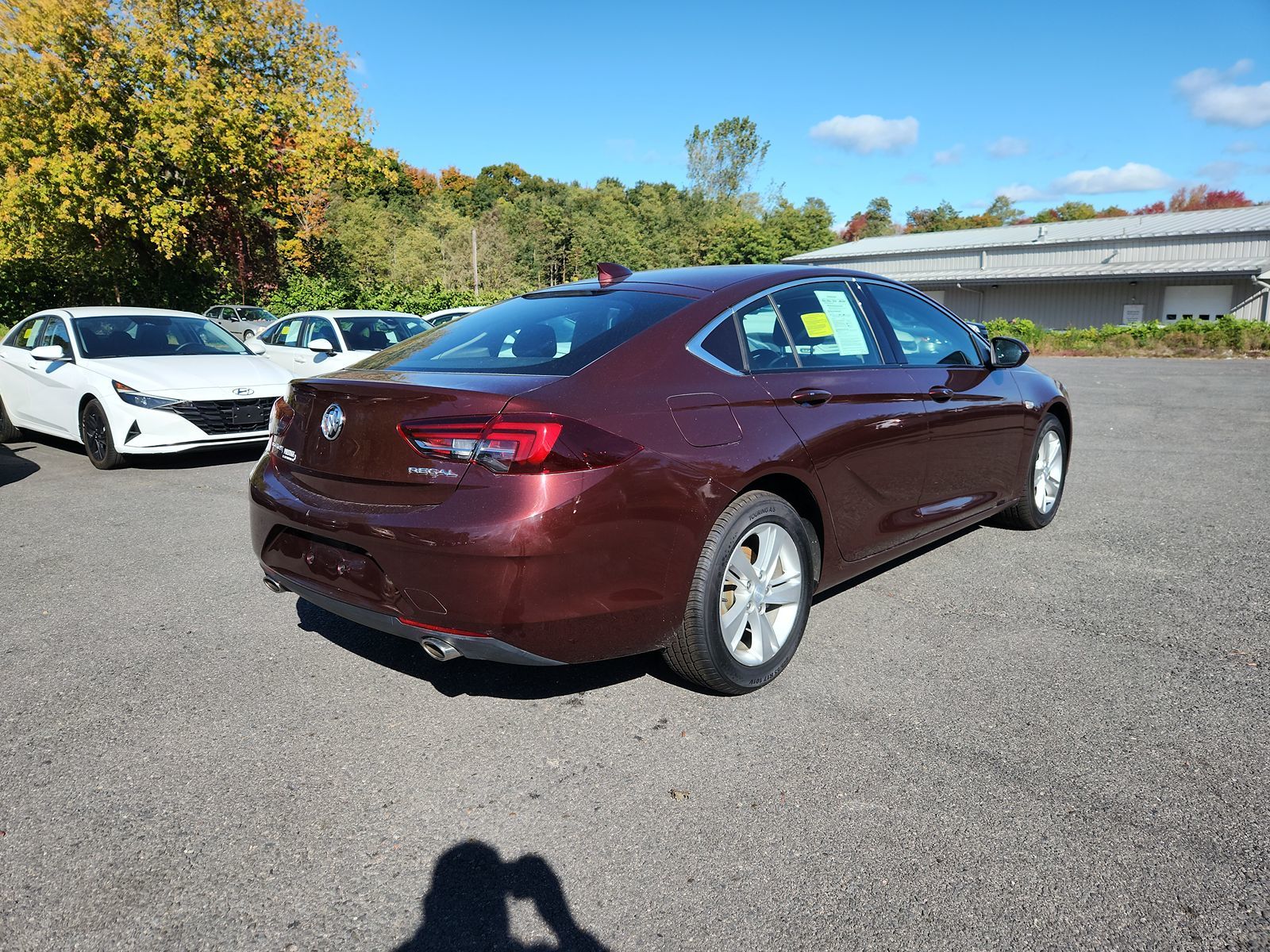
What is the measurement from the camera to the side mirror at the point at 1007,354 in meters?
5.06

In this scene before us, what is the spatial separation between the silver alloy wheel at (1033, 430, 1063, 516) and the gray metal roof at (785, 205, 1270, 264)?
137 ft

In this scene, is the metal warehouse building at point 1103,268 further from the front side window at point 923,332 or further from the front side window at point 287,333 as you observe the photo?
the front side window at point 923,332

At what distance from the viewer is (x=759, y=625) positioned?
11.1 feet

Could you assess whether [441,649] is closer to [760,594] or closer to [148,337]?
[760,594]

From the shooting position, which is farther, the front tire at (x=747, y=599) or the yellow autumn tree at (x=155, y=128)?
the yellow autumn tree at (x=155, y=128)

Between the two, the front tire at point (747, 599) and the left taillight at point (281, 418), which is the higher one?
the left taillight at point (281, 418)

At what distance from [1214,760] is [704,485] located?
1869mm

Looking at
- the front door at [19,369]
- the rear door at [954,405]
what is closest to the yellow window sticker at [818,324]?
the rear door at [954,405]

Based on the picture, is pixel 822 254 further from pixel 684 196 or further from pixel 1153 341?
pixel 684 196

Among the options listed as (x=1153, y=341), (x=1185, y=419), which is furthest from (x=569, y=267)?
(x=1185, y=419)

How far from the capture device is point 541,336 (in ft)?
11.3

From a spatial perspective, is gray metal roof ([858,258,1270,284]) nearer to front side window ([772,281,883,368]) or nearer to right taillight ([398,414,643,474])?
front side window ([772,281,883,368])

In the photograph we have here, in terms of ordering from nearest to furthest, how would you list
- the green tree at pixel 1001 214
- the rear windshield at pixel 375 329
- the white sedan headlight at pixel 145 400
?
the white sedan headlight at pixel 145 400 < the rear windshield at pixel 375 329 < the green tree at pixel 1001 214

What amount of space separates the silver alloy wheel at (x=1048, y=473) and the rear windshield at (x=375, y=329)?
7931mm
